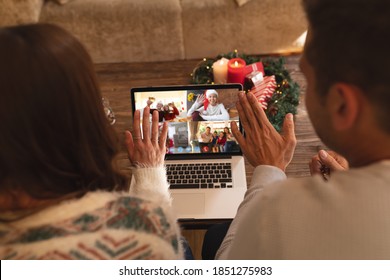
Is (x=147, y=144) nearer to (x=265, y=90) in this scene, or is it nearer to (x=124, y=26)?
(x=265, y=90)

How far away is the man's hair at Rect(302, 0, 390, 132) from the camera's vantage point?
51cm

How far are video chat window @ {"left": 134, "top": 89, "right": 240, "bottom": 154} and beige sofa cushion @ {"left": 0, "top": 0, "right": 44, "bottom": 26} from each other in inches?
38.2

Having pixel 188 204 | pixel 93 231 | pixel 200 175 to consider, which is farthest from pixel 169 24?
pixel 93 231

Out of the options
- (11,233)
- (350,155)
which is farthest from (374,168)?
(11,233)

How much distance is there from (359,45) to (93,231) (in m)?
0.52

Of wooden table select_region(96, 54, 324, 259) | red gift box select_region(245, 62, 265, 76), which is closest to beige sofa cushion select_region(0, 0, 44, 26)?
wooden table select_region(96, 54, 324, 259)

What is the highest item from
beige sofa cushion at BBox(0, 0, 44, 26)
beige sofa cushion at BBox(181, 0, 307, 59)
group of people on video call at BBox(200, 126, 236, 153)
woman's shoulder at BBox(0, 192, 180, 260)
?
beige sofa cushion at BBox(0, 0, 44, 26)

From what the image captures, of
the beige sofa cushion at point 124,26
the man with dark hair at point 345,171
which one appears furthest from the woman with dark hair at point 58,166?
the beige sofa cushion at point 124,26

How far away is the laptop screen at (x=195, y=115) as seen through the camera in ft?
4.05

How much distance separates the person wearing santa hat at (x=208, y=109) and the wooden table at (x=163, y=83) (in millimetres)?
219

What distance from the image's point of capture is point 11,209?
610mm

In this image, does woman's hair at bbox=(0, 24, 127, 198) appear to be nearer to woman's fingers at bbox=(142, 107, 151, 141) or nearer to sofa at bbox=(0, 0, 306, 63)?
woman's fingers at bbox=(142, 107, 151, 141)

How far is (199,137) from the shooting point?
1.26m

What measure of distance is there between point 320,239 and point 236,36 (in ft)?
4.98
